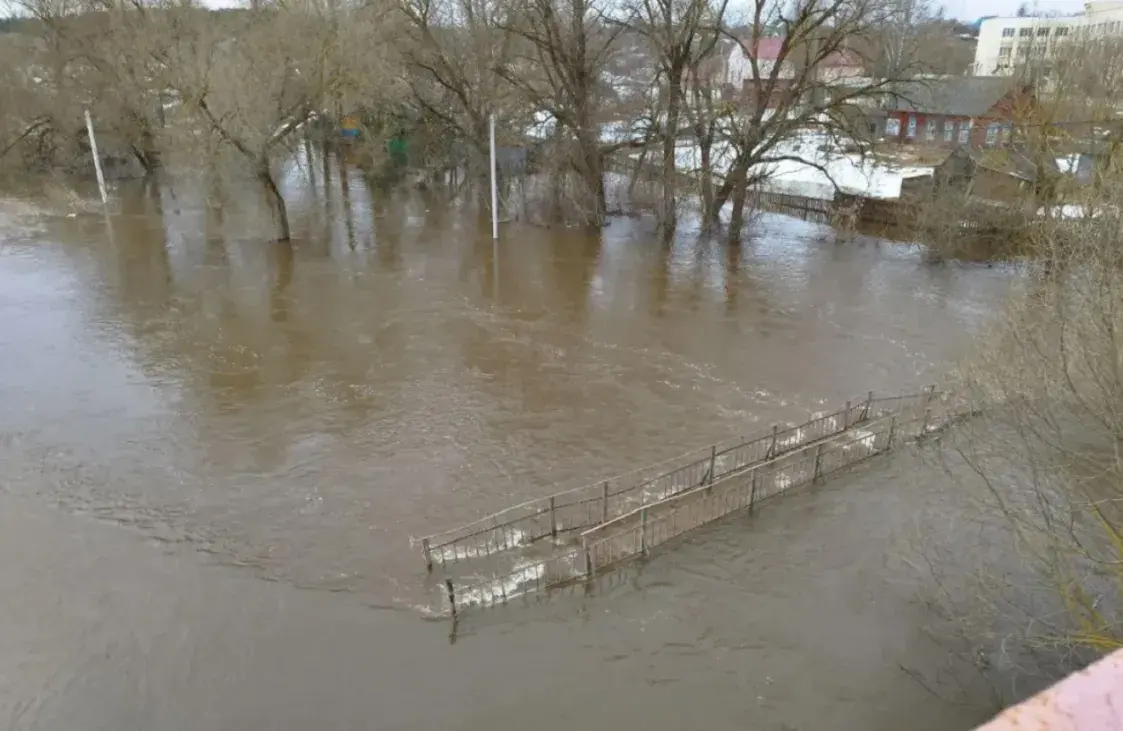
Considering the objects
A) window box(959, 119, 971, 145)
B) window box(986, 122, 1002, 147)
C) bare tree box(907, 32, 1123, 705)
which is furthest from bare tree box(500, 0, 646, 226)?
window box(959, 119, 971, 145)

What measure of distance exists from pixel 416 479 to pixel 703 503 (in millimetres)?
4895

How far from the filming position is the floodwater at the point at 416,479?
378 inches

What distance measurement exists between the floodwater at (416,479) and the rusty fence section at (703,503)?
399mm

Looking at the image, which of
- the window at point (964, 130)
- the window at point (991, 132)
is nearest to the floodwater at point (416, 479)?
the window at point (991, 132)

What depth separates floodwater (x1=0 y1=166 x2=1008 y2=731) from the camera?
9609mm

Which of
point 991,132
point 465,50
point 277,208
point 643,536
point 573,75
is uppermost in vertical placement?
point 465,50

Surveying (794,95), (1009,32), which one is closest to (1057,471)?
(794,95)

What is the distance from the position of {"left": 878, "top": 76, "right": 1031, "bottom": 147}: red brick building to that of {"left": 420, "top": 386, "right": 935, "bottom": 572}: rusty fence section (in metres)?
26.6

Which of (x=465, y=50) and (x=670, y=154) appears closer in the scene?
(x=670, y=154)

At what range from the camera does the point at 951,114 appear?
45.3 metres

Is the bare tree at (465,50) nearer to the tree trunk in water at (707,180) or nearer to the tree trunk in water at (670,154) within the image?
the tree trunk in water at (670,154)

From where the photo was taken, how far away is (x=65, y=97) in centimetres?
3788

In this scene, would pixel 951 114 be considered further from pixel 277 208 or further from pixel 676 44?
pixel 277 208

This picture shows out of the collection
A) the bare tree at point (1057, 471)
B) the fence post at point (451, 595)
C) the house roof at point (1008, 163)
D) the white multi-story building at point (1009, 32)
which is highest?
the white multi-story building at point (1009, 32)
